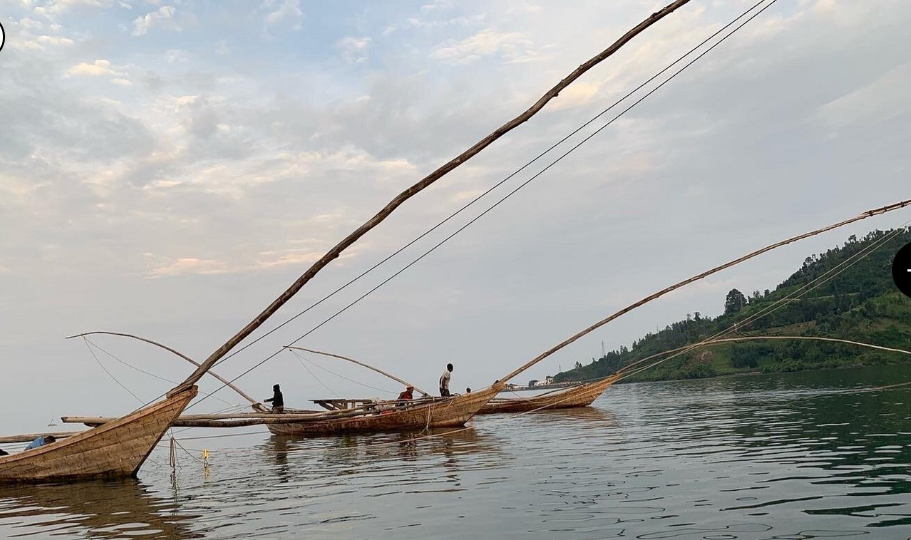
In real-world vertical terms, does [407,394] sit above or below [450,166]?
below

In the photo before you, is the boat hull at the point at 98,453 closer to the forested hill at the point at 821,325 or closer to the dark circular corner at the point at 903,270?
the dark circular corner at the point at 903,270

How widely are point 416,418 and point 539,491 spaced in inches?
635

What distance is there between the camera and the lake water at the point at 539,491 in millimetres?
8758

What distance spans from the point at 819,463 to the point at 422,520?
7.43 metres

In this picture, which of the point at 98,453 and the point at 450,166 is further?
the point at 98,453

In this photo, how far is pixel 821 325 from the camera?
115 m

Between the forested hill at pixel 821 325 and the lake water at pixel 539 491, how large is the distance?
80.1m

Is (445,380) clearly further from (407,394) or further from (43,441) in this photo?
(43,441)

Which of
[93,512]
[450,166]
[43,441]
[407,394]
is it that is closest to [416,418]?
[407,394]

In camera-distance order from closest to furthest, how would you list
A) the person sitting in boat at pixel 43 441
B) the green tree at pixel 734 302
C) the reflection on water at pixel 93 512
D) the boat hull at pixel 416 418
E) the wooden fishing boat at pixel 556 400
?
the reflection on water at pixel 93 512 → the person sitting in boat at pixel 43 441 → the boat hull at pixel 416 418 → the wooden fishing boat at pixel 556 400 → the green tree at pixel 734 302

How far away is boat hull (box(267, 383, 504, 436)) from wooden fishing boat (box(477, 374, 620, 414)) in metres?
8.02

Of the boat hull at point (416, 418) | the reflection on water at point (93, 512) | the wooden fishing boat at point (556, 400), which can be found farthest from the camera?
the wooden fishing boat at point (556, 400)

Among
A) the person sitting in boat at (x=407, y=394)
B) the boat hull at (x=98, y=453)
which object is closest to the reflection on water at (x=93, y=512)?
the boat hull at (x=98, y=453)

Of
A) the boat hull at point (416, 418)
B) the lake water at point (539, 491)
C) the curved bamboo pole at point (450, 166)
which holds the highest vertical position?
the curved bamboo pole at point (450, 166)
